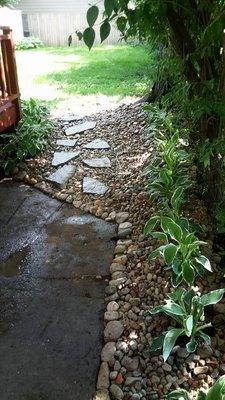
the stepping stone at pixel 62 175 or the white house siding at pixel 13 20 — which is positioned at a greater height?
the white house siding at pixel 13 20

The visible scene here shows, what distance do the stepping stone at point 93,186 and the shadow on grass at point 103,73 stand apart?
2.93 m

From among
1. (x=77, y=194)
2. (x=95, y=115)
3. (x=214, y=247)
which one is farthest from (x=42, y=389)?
(x=95, y=115)

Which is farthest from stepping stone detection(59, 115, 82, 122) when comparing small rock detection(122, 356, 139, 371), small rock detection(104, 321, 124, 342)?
small rock detection(122, 356, 139, 371)

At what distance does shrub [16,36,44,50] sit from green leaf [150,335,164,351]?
465 inches

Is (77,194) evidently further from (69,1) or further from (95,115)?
(69,1)

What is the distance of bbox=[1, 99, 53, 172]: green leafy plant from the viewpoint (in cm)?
425

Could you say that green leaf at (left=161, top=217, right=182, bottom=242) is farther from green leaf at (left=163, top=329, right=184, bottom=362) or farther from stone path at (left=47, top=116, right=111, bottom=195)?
→ stone path at (left=47, top=116, right=111, bottom=195)

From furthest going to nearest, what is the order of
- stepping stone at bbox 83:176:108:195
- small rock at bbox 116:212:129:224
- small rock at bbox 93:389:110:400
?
stepping stone at bbox 83:176:108:195 < small rock at bbox 116:212:129:224 < small rock at bbox 93:389:110:400

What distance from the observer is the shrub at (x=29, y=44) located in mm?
12164

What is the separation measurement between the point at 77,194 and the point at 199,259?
170 cm

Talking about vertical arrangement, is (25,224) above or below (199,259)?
below

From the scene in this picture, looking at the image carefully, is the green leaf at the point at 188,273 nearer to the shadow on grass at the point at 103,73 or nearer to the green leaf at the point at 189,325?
the green leaf at the point at 189,325

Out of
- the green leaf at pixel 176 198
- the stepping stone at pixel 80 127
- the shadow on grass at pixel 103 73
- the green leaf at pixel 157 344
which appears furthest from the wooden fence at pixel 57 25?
the green leaf at pixel 157 344

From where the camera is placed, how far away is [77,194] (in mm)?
3752
